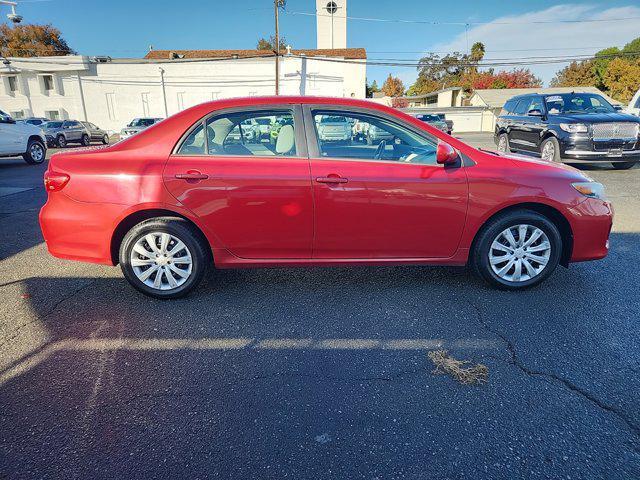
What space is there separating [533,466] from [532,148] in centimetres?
1042

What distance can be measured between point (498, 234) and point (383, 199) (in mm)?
1081

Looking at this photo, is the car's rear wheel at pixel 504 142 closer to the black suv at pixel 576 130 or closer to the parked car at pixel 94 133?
the black suv at pixel 576 130

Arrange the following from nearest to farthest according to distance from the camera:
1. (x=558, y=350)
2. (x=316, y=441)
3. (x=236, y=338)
→ (x=316, y=441)
(x=558, y=350)
(x=236, y=338)

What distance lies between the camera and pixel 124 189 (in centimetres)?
339

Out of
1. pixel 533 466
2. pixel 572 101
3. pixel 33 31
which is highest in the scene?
pixel 33 31

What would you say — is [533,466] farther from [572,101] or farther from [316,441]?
[572,101]

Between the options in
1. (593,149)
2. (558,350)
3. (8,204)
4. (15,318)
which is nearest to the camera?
(558,350)

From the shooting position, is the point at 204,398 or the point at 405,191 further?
the point at 405,191

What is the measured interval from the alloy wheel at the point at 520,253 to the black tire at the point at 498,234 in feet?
0.09

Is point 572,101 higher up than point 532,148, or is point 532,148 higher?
point 572,101

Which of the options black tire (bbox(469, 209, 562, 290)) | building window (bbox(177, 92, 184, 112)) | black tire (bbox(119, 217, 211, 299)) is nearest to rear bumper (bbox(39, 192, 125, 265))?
black tire (bbox(119, 217, 211, 299))

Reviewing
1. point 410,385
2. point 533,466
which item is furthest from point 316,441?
point 533,466

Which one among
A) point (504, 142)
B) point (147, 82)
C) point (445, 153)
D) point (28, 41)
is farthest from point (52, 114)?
point (445, 153)

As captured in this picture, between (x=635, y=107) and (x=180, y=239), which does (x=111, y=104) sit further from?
(x=180, y=239)
